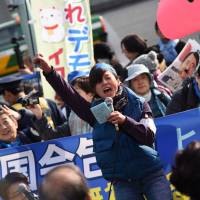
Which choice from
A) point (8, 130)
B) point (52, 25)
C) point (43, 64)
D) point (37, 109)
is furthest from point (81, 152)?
point (52, 25)

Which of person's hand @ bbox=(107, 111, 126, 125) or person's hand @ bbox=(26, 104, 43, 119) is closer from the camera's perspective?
person's hand @ bbox=(107, 111, 126, 125)

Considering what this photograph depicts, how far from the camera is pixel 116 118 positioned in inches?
160

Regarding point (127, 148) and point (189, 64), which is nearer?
point (127, 148)

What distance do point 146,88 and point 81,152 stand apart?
0.89 metres

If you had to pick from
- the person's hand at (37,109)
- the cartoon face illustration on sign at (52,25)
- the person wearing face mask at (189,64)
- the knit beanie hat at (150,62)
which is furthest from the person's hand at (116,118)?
the cartoon face illustration on sign at (52,25)

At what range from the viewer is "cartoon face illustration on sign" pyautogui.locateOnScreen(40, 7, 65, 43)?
6.96 metres

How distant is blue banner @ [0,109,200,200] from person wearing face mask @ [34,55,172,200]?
0.69 metres

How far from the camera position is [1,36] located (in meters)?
14.8

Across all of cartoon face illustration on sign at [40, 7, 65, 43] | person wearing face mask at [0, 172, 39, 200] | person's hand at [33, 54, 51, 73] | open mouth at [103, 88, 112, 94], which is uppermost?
cartoon face illustration on sign at [40, 7, 65, 43]

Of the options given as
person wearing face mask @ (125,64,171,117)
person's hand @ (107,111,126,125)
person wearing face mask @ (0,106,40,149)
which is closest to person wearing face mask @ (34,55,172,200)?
person's hand @ (107,111,126,125)

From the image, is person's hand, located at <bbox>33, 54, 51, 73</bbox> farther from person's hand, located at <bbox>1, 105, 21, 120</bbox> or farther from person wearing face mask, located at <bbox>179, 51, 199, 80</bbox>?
person wearing face mask, located at <bbox>179, 51, 199, 80</bbox>

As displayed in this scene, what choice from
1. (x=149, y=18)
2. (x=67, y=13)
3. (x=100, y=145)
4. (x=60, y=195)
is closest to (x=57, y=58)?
(x=67, y=13)

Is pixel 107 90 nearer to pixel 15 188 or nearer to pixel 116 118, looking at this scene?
pixel 116 118

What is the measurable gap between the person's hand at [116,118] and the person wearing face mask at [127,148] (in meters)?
0.11
